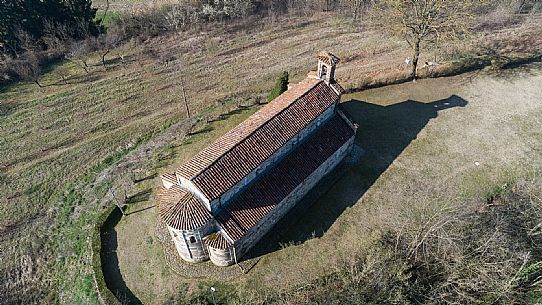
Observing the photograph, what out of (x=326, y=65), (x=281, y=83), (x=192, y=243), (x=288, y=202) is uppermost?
(x=326, y=65)

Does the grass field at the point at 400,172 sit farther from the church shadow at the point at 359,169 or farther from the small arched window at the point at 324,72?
the small arched window at the point at 324,72

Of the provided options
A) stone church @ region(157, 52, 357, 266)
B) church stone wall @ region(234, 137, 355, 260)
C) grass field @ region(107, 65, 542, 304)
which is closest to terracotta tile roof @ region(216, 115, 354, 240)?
stone church @ region(157, 52, 357, 266)

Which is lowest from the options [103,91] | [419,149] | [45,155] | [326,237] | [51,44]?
[326,237]

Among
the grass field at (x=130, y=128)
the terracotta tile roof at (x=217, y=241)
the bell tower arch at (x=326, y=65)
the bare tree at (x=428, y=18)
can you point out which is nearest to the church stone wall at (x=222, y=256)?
the terracotta tile roof at (x=217, y=241)

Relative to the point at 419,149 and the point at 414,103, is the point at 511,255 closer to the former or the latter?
the point at 419,149

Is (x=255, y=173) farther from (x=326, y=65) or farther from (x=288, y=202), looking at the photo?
(x=326, y=65)

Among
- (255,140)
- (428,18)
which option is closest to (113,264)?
(255,140)

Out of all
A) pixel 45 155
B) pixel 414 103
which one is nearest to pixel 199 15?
pixel 45 155
